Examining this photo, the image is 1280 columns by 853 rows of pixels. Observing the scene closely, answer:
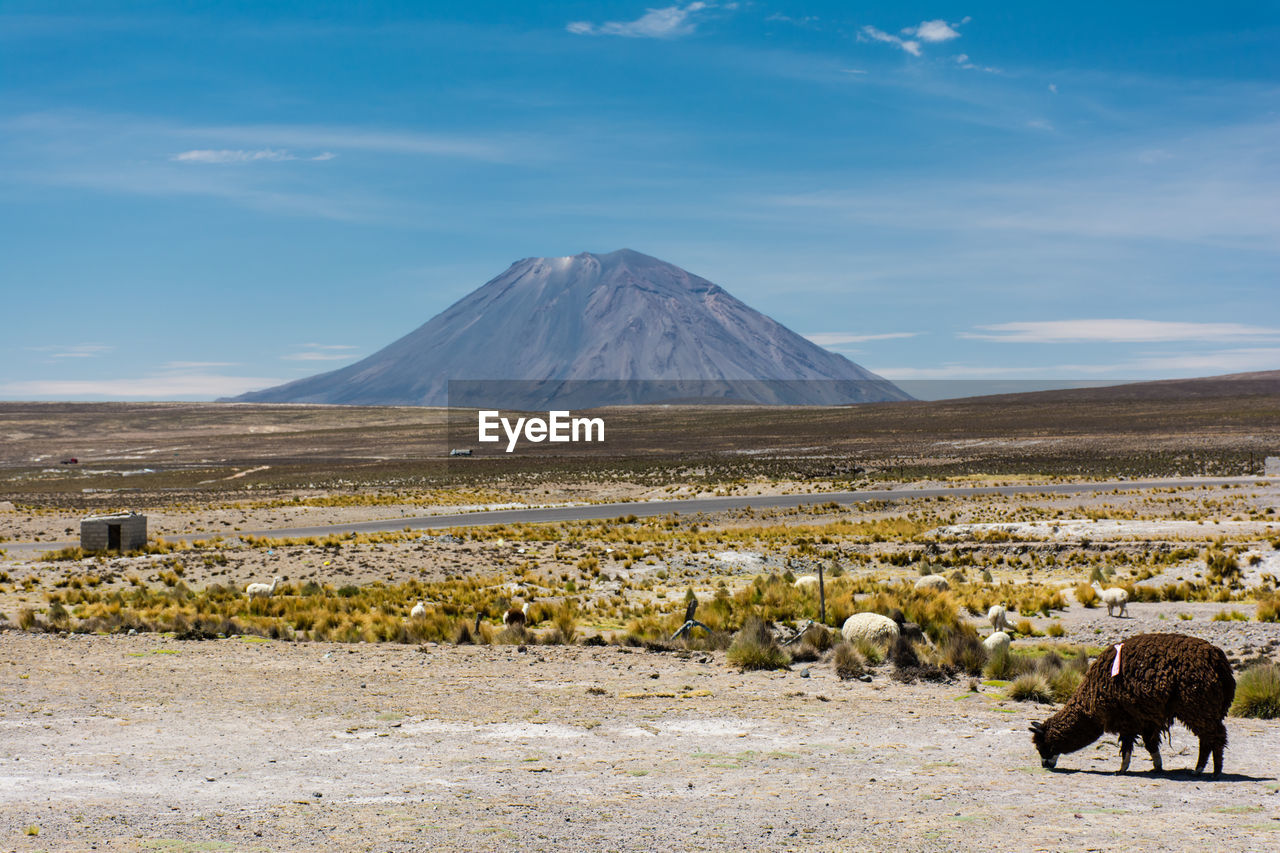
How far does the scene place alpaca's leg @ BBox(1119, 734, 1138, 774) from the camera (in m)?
8.47

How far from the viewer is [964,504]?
46375mm

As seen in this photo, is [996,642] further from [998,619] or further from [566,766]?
[566,766]

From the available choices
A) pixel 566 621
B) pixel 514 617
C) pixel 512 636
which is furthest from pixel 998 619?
pixel 514 617

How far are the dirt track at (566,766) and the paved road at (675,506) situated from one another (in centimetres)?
2731

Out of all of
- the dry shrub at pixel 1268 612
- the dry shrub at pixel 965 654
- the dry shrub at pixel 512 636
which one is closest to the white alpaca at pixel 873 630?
the dry shrub at pixel 965 654

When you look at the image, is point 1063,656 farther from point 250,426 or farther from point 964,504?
point 250,426

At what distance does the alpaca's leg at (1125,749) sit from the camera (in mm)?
8469

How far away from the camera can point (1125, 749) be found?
8.52 metres

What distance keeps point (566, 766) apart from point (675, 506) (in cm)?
4284

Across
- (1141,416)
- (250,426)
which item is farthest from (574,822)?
(250,426)

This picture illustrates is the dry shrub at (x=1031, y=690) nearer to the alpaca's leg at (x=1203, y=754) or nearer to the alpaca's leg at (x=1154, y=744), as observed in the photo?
the alpaca's leg at (x=1154, y=744)

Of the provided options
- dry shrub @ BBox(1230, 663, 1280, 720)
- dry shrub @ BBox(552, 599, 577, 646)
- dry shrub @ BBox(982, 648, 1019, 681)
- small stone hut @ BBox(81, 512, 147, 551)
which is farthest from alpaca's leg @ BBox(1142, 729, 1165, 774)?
small stone hut @ BBox(81, 512, 147, 551)

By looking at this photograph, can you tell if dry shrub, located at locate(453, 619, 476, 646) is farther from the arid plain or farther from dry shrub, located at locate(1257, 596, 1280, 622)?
dry shrub, located at locate(1257, 596, 1280, 622)

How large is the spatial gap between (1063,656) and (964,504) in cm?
3323
